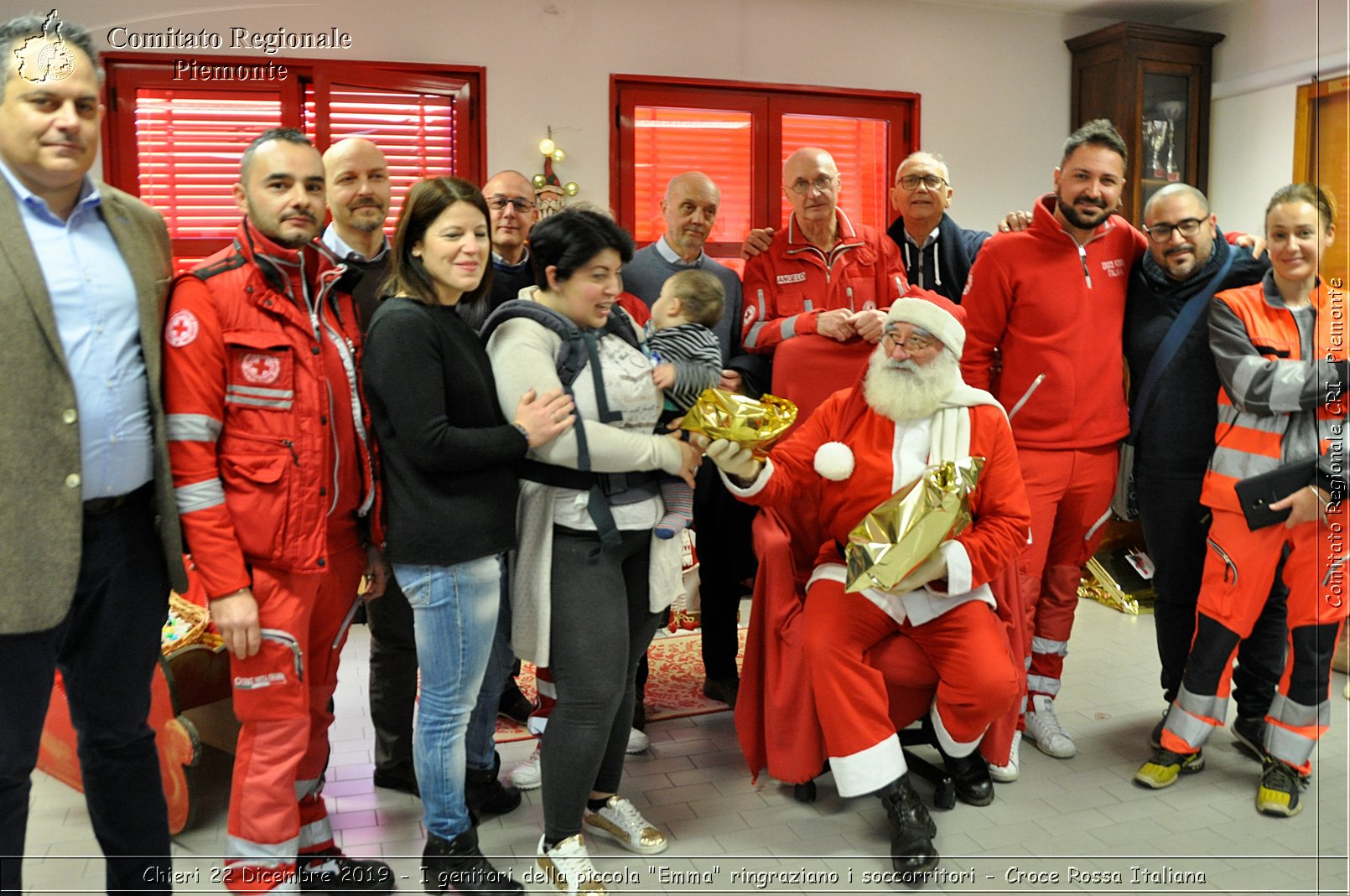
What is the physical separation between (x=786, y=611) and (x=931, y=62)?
4730 millimetres

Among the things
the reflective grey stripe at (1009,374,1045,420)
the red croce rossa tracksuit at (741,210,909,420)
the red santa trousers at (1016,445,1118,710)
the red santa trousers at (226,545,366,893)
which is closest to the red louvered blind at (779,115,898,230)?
the red croce rossa tracksuit at (741,210,909,420)

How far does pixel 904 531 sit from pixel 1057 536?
1080mm

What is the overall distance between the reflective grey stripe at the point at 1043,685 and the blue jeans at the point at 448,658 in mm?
2003

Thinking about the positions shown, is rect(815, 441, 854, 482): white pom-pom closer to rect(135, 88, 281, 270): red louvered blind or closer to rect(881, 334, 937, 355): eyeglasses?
rect(881, 334, 937, 355): eyeglasses

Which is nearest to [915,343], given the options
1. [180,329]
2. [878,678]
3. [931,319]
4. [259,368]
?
[931,319]

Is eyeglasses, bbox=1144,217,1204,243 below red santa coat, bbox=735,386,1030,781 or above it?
above

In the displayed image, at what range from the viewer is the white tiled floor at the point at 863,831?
273 centimetres

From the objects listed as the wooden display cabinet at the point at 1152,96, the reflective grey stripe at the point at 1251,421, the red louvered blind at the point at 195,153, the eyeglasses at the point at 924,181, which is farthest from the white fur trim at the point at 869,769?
the wooden display cabinet at the point at 1152,96

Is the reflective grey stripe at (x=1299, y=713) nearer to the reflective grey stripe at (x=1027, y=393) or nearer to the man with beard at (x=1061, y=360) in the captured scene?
the man with beard at (x=1061, y=360)

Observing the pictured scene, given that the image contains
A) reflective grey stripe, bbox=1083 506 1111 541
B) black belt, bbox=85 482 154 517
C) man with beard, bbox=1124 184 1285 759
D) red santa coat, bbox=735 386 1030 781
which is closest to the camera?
Result: black belt, bbox=85 482 154 517

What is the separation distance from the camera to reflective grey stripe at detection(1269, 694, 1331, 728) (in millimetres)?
3137

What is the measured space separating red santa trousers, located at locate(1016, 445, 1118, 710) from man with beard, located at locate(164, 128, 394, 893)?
82.9 inches

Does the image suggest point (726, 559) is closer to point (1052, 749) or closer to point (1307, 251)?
point (1052, 749)

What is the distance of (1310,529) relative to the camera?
10.0 ft
